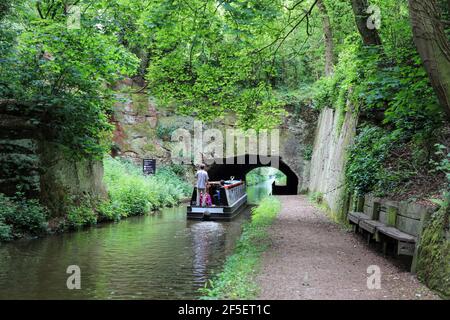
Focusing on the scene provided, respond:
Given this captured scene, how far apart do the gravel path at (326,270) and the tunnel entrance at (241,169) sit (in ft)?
50.2

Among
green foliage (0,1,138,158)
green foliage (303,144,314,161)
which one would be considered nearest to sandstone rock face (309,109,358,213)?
green foliage (303,144,314,161)

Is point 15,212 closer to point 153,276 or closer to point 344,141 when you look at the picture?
point 153,276

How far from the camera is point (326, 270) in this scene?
6.52m

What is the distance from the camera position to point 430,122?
318 inches

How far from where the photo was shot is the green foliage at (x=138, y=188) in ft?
54.3

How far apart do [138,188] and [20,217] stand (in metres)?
7.25

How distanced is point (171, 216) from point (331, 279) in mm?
11308

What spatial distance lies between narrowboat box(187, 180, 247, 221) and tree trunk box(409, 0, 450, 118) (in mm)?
10681

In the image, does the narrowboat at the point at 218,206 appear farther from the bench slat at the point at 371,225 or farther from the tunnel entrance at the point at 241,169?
the bench slat at the point at 371,225

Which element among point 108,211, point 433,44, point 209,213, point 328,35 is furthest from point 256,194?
point 433,44

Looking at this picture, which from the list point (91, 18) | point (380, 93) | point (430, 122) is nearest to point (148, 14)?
point (91, 18)

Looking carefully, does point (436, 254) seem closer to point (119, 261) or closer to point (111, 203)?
point (119, 261)

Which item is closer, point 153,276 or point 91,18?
point 153,276

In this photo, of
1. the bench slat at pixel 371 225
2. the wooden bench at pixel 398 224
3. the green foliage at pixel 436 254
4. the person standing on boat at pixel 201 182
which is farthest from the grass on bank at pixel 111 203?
the green foliage at pixel 436 254
